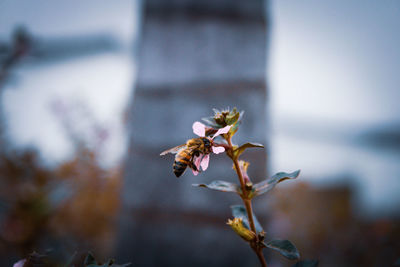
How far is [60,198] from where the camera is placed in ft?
4.17

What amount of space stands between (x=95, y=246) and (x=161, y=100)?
1.32m

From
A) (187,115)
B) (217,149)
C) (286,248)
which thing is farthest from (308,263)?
(187,115)

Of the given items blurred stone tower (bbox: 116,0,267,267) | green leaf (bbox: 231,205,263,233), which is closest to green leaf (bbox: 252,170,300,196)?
green leaf (bbox: 231,205,263,233)

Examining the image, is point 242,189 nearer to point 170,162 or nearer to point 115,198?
point 170,162

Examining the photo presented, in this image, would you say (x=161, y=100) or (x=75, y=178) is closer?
(x=161, y=100)

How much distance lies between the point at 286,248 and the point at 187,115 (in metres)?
1.25

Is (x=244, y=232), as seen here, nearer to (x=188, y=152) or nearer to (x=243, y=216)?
(x=243, y=216)

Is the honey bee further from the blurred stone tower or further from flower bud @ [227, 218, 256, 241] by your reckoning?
the blurred stone tower

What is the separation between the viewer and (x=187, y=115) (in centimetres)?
159

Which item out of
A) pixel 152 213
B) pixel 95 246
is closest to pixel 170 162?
pixel 152 213

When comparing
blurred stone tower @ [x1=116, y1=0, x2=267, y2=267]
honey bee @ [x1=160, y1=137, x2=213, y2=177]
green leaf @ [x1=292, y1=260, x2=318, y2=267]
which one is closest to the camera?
green leaf @ [x1=292, y1=260, x2=318, y2=267]

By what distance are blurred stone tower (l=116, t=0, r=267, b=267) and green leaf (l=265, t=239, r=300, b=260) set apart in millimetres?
1110

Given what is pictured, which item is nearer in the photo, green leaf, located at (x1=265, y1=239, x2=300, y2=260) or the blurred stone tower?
green leaf, located at (x1=265, y1=239, x2=300, y2=260)

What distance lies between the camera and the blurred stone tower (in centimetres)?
148
